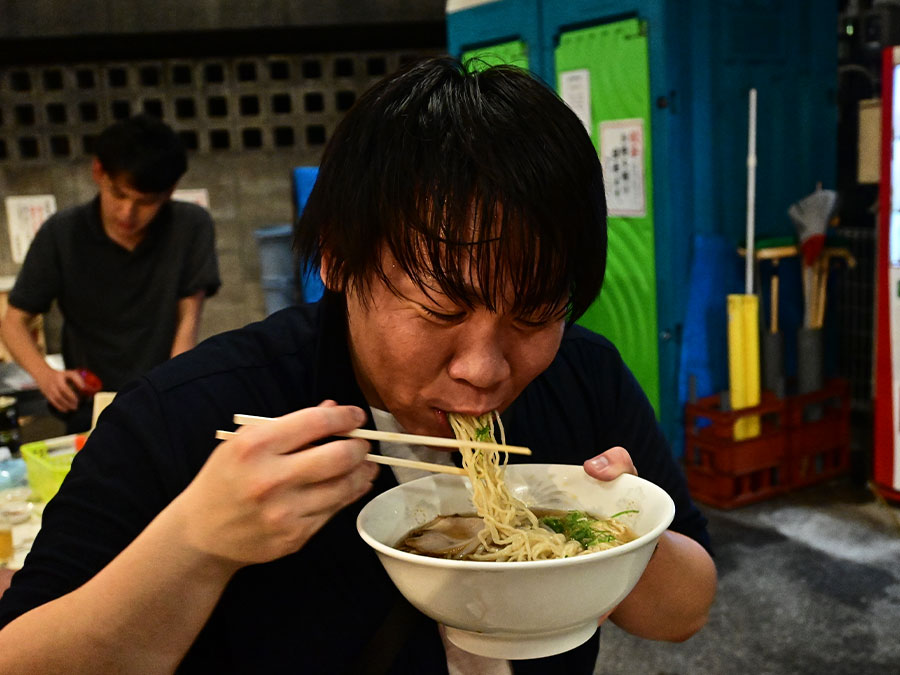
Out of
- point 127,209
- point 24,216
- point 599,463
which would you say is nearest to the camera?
point 599,463

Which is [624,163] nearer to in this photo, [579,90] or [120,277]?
[579,90]

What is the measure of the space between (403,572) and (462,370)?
25 centimetres

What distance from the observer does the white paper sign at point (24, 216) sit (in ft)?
23.5

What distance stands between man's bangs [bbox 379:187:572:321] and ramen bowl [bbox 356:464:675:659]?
290 mm

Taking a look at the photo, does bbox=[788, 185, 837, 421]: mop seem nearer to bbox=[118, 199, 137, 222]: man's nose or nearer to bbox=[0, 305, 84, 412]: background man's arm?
bbox=[118, 199, 137, 222]: man's nose

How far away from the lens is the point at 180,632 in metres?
1.02

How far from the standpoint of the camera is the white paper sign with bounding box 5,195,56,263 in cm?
716

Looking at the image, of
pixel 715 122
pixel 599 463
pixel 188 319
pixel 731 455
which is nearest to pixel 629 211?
pixel 715 122

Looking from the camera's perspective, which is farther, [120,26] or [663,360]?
[120,26]

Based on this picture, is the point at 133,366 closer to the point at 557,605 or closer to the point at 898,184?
the point at 557,605

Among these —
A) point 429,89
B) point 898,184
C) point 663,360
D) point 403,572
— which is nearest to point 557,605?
point 403,572

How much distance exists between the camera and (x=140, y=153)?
3.46 m

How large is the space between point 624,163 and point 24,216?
5.10m

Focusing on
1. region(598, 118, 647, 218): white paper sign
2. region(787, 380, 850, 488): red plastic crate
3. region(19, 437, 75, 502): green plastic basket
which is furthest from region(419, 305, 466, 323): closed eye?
region(787, 380, 850, 488): red plastic crate
